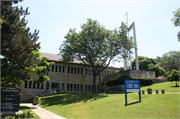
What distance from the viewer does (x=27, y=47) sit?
12.1 metres

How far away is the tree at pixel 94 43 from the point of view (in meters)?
27.5

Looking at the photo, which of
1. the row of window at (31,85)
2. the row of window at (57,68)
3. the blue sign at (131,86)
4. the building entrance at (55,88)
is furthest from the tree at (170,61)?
the blue sign at (131,86)

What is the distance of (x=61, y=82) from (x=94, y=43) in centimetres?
1245

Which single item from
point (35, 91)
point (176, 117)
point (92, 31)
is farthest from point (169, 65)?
point (176, 117)

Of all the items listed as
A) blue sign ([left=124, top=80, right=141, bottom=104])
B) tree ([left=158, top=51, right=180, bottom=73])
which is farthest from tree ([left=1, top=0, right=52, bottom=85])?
tree ([left=158, top=51, right=180, bottom=73])

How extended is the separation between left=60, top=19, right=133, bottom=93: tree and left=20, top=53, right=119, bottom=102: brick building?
5493 mm

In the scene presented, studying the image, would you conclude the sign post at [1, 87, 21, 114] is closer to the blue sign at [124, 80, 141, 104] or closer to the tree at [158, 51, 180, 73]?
the blue sign at [124, 80, 141, 104]

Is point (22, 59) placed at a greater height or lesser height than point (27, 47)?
lesser

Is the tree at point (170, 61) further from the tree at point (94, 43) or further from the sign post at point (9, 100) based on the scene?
the sign post at point (9, 100)

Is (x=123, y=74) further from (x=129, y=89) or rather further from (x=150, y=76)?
(x=129, y=89)

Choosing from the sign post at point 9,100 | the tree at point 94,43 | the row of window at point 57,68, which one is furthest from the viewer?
the row of window at point 57,68

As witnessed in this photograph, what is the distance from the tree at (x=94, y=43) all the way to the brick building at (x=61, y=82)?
5493mm

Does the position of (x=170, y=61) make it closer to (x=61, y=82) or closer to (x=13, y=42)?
(x=61, y=82)

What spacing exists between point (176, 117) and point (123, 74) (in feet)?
73.5
